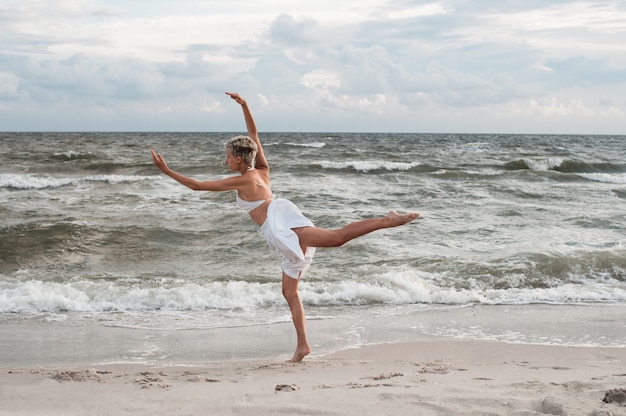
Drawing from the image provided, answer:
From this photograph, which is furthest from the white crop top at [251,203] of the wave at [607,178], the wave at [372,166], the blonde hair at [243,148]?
the wave at [607,178]

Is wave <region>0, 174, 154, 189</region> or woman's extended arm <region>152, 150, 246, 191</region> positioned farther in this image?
wave <region>0, 174, 154, 189</region>

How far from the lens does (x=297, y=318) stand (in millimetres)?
5570

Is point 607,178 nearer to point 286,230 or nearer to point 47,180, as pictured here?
point 47,180

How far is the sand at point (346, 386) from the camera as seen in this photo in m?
3.71

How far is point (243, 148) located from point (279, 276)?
4.21 meters

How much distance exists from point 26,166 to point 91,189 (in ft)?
30.9

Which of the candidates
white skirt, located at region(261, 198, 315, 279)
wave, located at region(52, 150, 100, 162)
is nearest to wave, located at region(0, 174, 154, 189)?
wave, located at region(52, 150, 100, 162)

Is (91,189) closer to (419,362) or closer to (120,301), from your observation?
(120,301)

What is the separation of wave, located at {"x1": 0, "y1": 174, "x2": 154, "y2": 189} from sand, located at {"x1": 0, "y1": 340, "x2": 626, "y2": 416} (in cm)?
1768

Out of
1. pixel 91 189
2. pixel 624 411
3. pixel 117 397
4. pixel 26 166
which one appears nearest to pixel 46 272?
pixel 117 397

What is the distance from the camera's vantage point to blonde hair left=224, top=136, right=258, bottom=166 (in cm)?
532

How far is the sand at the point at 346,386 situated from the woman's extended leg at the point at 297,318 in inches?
5.4

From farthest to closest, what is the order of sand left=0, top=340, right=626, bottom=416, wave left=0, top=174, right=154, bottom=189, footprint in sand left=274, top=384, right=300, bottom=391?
wave left=0, top=174, right=154, bottom=189
footprint in sand left=274, top=384, right=300, bottom=391
sand left=0, top=340, right=626, bottom=416

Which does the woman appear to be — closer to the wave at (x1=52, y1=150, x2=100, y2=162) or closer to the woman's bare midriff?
the woman's bare midriff
